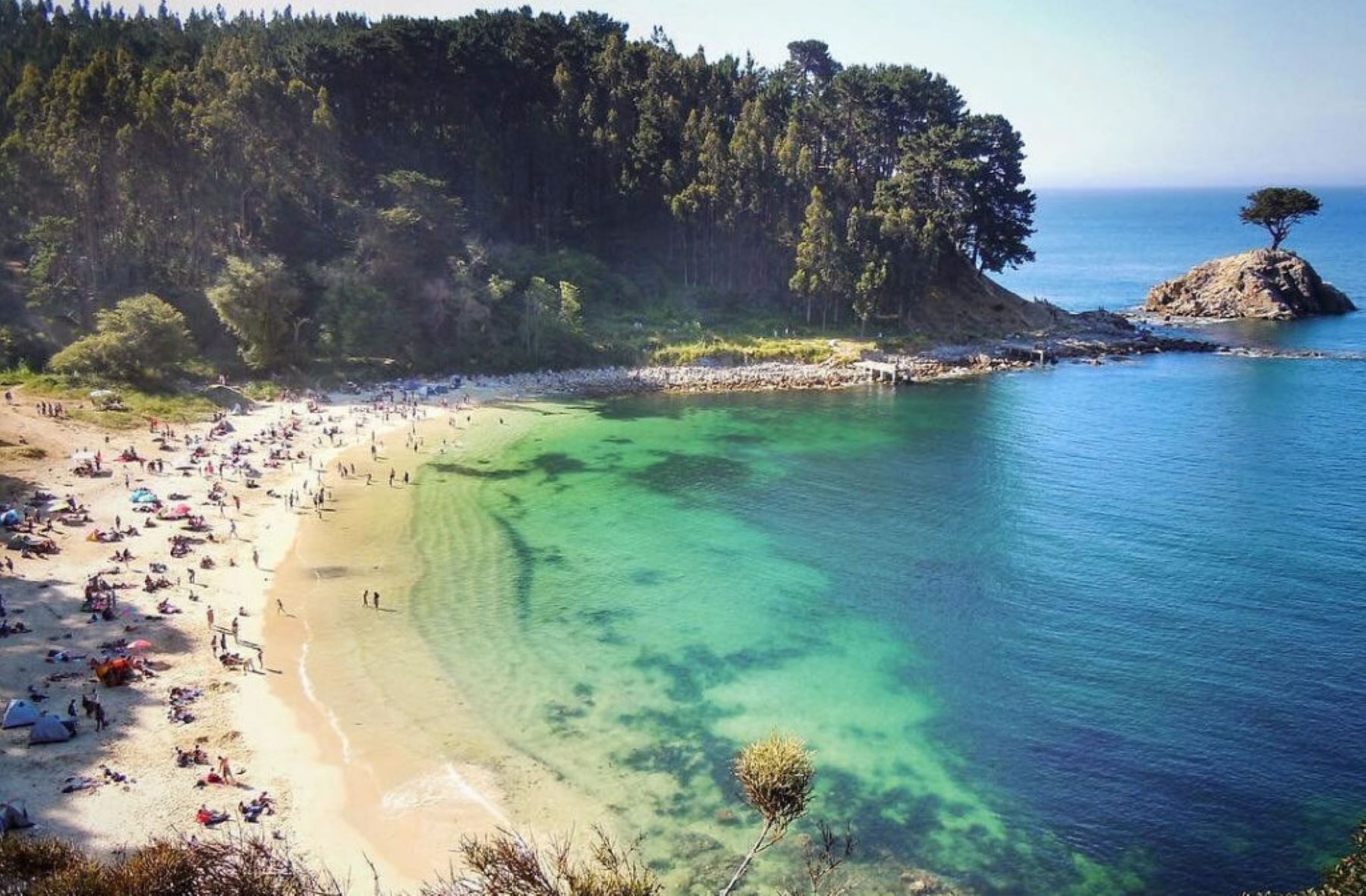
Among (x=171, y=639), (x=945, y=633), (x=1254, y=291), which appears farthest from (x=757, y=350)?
(x=1254, y=291)

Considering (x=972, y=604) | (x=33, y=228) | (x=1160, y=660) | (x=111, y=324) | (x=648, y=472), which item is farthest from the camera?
(x=33, y=228)

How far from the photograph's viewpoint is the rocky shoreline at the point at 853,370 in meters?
90.7

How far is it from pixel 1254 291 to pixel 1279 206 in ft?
39.5

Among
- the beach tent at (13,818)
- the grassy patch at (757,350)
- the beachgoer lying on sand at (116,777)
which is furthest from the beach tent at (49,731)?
the grassy patch at (757,350)

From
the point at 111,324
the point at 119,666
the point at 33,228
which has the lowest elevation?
the point at 119,666

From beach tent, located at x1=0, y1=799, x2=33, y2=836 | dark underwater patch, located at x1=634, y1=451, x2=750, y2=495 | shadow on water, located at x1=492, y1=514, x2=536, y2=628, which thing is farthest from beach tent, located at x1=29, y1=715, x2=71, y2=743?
dark underwater patch, located at x1=634, y1=451, x2=750, y2=495

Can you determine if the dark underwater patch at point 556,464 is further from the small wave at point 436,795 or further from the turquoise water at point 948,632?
the small wave at point 436,795

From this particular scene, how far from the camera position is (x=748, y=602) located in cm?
4725

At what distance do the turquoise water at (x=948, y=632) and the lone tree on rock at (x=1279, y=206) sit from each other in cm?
6487

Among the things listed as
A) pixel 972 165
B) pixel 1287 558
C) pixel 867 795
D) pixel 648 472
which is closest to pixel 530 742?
pixel 867 795

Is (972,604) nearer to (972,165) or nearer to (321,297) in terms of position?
(321,297)

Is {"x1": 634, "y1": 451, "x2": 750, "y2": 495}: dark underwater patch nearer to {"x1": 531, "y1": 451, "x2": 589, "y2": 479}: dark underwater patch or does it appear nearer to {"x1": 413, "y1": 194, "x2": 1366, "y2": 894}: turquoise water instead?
{"x1": 413, "y1": 194, "x2": 1366, "y2": 894}: turquoise water

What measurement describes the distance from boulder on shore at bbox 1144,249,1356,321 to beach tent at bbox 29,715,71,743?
145 m

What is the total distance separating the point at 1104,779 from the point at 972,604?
14.7 meters
